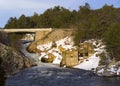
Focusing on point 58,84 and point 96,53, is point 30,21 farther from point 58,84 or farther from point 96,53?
point 58,84

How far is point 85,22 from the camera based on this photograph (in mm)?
87438

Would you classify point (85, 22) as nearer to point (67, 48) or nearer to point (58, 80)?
point (67, 48)

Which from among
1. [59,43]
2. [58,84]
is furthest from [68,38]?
[58,84]

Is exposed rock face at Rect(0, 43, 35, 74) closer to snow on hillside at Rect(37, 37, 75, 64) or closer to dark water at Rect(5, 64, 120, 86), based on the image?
dark water at Rect(5, 64, 120, 86)

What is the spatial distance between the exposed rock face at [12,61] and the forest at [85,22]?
561 inches

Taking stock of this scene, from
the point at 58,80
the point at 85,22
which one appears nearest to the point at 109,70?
the point at 58,80

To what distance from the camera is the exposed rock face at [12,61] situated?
60.8 m

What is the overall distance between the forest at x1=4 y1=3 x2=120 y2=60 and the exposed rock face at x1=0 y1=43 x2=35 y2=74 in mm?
14241

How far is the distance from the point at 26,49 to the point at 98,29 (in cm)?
1720

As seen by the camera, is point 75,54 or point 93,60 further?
point 75,54

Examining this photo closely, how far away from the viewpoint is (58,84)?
4456cm

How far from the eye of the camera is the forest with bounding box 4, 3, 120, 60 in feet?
231

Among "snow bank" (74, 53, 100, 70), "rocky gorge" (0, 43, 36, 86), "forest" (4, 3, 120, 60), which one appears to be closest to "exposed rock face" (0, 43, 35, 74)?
"rocky gorge" (0, 43, 36, 86)

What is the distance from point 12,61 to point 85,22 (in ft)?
87.1
